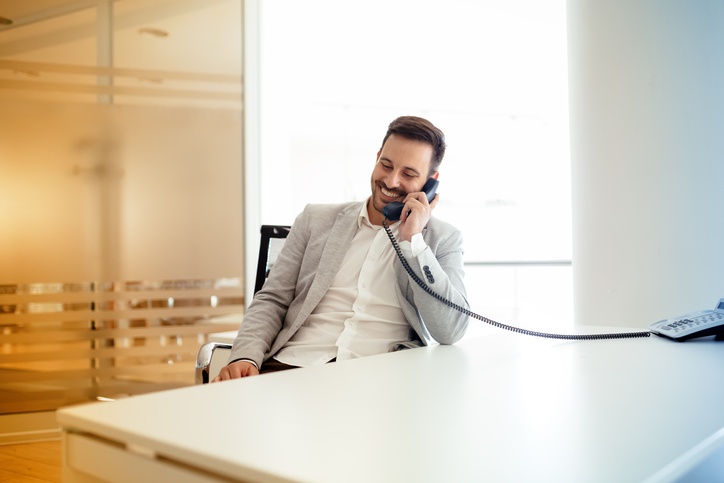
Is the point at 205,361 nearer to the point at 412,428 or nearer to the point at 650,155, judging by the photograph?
the point at 412,428

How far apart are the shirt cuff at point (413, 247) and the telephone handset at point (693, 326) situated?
0.65 meters

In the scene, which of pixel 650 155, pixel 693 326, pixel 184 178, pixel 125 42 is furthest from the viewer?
pixel 184 178

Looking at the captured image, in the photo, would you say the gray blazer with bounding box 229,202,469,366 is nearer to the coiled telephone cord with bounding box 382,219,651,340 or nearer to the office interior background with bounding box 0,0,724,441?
the coiled telephone cord with bounding box 382,219,651,340

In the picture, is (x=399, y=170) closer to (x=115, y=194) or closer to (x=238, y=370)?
(x=238, y=370)

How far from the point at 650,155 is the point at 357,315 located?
1.66 m

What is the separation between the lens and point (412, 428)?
750 mm

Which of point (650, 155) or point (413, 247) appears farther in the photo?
point (650, 155)

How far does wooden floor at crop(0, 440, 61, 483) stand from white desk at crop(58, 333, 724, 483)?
2329mm

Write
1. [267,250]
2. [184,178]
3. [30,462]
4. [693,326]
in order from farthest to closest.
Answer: [184,178] < [30,462] < [267,250] < [693,326]

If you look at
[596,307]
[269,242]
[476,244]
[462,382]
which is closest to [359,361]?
[462,382]

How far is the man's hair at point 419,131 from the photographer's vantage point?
1960 mm

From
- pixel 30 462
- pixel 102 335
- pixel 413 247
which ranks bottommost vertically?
pixel 30 462

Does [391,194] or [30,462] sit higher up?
[391,194]

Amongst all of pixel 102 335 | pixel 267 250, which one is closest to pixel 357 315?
pixel 267 250
